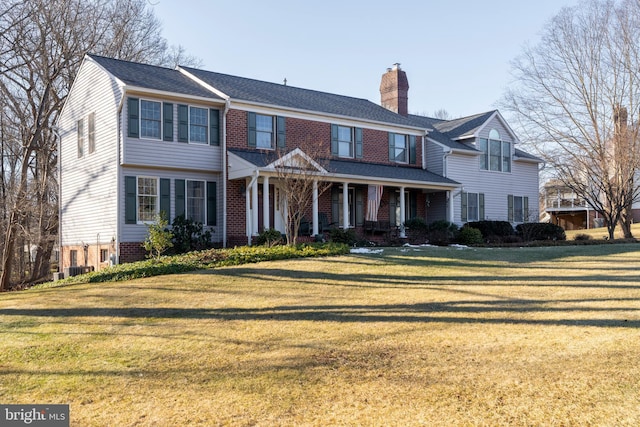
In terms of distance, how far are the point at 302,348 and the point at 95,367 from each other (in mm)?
2461

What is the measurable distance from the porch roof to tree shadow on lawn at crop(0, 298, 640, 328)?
8.85m

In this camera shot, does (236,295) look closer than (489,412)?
No

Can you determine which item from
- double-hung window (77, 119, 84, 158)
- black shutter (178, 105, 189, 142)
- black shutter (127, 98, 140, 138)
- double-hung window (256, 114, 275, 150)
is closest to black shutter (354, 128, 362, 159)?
double-hung window (256, 114, 275, 150)

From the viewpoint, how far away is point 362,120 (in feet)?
78.0

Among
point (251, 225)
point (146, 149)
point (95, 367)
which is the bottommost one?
point (95, 367)

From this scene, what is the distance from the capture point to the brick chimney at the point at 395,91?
28.5 meters

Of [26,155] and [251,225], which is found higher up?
[26,155]

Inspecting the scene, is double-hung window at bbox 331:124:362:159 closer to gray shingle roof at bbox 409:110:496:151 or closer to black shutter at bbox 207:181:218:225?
gray shingle roof at bbox 409:110:496:151

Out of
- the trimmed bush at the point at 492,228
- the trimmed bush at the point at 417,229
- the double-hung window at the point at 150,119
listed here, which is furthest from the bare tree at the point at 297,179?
the trimmed bush at the point at 492,228

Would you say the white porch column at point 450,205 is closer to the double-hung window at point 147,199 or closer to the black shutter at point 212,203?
the black shutter at point 212,203

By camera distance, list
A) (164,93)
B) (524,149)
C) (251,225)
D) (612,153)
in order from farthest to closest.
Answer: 1. (524,149)
2. (612,153)
3. (251,225)
4. (164,93)

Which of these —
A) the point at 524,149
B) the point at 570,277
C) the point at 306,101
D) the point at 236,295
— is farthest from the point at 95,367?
the point at 524,149

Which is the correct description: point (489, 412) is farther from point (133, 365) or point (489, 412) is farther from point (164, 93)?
point (164, 93)

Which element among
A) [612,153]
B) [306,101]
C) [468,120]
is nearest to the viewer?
[306,101]
